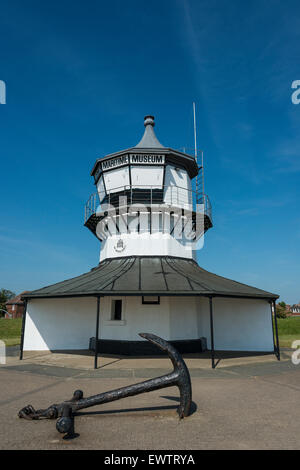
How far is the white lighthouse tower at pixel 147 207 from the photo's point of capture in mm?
14734

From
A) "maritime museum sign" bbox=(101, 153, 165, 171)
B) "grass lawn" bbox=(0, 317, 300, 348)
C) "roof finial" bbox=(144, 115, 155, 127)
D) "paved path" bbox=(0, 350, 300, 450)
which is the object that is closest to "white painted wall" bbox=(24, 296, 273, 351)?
"paved path" bbox=(0, 350, 300, 450)

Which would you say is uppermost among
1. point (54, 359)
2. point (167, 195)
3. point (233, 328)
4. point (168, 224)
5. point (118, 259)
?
point (167, 195)

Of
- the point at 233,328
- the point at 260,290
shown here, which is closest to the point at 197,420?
the point at 260,290

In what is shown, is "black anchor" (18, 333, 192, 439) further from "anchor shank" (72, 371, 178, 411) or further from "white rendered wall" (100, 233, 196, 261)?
"white rendered wall" (100, 233, 196, 261)

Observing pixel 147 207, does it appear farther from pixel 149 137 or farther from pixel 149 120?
pixel 149 120

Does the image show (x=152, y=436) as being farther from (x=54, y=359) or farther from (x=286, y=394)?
(x=54, y=359)

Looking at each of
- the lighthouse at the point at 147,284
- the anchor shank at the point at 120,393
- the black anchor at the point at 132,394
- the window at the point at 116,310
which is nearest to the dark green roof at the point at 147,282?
the lighthouse at the point at 147,284

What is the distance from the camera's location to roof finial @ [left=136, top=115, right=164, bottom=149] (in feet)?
55.2

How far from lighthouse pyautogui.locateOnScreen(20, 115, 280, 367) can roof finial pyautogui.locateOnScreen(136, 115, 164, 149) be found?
12 cm

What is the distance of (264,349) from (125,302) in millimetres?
7028

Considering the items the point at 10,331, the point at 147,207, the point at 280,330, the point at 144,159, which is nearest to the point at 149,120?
the point at 144,159

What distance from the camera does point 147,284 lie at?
10.8 metres

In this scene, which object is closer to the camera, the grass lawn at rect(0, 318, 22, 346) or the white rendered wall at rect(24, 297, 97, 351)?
the white rendered wall at rect(24, 297, 97, 351)

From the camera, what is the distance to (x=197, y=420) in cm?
468
